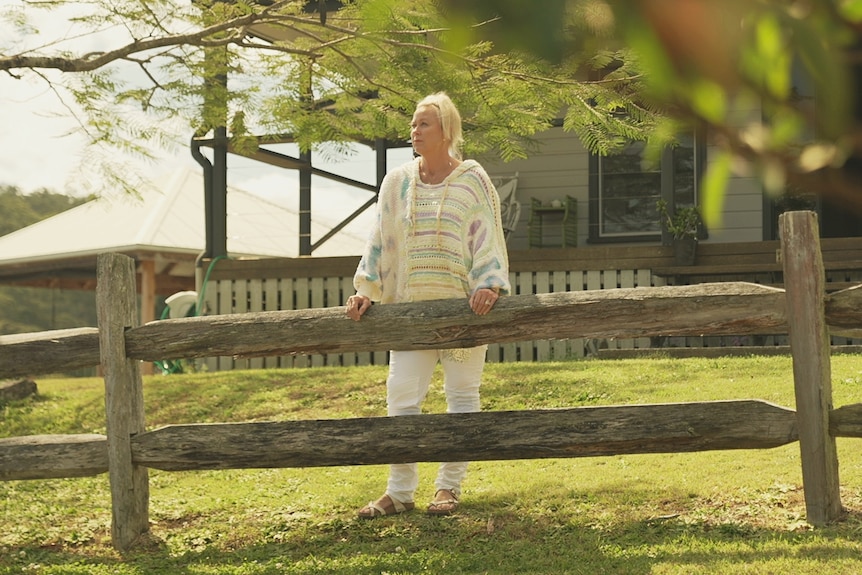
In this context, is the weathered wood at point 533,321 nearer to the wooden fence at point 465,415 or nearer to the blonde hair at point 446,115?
the wooden fence at point 465,415

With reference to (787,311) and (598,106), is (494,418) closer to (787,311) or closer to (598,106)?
(787,311)

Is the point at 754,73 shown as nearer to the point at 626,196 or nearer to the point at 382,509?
the point at 382,509

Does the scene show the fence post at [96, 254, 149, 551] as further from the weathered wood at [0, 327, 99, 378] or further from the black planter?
the black planter

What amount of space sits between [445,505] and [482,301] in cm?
109

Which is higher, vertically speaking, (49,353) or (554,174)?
(554,174)

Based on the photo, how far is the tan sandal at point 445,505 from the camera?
5.43 metres

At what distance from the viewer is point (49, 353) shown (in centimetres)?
573

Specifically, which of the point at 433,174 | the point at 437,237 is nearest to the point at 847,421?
the point at 437,237

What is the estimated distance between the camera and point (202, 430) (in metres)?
5.42

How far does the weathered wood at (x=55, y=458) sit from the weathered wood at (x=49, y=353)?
38cm

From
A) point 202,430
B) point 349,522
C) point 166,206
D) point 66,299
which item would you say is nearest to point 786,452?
point 349,522

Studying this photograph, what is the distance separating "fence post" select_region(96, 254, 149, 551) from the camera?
216 inches

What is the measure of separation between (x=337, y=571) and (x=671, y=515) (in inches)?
63.9

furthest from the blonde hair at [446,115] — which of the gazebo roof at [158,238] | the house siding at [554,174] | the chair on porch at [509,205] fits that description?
the gazebo roof at [158,238]
